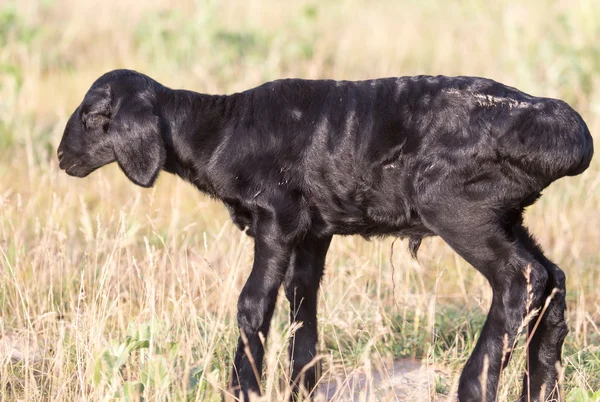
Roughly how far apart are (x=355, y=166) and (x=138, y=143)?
1.12 m

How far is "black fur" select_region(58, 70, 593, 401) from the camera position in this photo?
4180 millimetres

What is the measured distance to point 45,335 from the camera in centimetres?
507

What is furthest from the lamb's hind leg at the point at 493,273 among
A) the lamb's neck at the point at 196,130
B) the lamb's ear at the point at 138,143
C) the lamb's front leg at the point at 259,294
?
the lamb's ear at the point at 138,143

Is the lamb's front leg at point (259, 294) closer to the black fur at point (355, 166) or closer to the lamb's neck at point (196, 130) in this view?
the black fur at point (355, 166)

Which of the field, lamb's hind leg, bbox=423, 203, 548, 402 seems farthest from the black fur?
the field

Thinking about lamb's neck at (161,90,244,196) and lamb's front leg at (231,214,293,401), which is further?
lamb's neck at (161,90,244,196)

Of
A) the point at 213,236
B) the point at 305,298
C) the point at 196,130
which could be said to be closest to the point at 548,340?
the point at 305,298

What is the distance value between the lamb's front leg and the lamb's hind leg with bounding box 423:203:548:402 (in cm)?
73

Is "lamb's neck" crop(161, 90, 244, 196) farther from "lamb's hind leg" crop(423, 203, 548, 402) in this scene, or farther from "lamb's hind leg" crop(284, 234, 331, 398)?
"lamb's hind leg" crop(423, 203, 548, 402)

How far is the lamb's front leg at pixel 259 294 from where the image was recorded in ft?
14.4

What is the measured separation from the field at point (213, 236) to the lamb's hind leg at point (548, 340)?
16cm

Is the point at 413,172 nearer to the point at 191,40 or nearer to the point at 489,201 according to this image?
the point at 489,201

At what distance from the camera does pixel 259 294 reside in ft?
14.4

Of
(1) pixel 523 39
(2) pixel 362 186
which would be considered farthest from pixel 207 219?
(1) pixel 523 39
